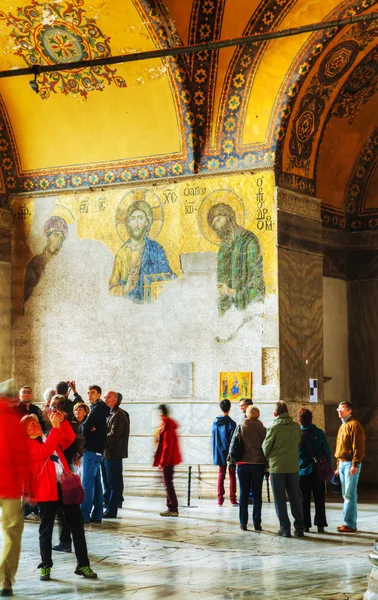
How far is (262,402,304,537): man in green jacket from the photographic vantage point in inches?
477

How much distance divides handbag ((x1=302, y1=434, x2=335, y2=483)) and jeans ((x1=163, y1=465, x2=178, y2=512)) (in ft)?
6.99

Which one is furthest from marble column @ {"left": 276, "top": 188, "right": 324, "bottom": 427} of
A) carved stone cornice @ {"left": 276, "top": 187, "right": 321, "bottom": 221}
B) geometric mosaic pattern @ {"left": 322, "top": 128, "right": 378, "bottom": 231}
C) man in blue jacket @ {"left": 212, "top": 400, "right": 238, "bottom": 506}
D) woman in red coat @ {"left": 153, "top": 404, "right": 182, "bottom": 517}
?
woman in red coat @ {"left": 153, "top": 404, "right": 182, "bottom": 517}

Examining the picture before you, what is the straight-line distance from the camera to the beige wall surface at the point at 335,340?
19.5 metres

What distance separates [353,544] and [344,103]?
9.49 m

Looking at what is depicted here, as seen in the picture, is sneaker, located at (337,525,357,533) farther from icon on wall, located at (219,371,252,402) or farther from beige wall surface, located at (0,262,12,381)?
beige wall surface, located at (0,262,12,381)

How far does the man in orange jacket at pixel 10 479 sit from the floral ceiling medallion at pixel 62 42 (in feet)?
31.3

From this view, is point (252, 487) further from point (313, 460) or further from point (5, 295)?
point (5, 295)

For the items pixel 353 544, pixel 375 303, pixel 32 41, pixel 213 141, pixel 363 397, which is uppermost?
pixel 32 41

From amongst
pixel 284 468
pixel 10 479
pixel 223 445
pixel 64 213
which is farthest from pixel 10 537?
pixel 64 213

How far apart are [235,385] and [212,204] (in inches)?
119

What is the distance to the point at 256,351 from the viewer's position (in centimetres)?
1677

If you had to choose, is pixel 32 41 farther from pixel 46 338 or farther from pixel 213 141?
pixel 46 338

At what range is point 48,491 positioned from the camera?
906cm

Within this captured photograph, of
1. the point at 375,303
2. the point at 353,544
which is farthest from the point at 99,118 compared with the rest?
the point at 353,544
